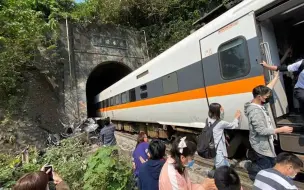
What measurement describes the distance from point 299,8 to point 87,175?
4197mm

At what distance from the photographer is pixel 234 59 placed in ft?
17.5

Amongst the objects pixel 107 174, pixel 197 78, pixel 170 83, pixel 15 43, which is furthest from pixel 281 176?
pixel 15 43

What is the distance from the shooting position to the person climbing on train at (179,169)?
2303 mm

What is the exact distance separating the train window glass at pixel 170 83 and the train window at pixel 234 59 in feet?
7.70

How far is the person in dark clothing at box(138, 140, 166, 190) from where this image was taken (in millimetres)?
2895

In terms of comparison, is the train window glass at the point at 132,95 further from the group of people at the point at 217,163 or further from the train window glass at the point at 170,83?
the group of people at the point at 217,163

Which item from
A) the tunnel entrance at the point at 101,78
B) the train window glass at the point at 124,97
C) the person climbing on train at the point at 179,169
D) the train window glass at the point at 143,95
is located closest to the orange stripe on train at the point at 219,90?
the train window glass at the point at 143,95

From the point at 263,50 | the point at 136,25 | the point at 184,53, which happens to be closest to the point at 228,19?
the point at 263,50

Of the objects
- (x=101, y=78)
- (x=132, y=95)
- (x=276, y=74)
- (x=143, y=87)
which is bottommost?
(x=276, y=74)

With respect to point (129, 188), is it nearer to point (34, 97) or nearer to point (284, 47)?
point (284, 47)

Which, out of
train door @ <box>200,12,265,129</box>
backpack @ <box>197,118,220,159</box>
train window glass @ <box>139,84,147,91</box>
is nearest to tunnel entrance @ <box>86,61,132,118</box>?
train window glass @ <box>139,84,147,91</box>

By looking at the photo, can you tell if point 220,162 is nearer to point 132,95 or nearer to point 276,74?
point 276,74

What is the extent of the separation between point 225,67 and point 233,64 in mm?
254

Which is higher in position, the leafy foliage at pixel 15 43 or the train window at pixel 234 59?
the leafy foliage at pixel 15 43
